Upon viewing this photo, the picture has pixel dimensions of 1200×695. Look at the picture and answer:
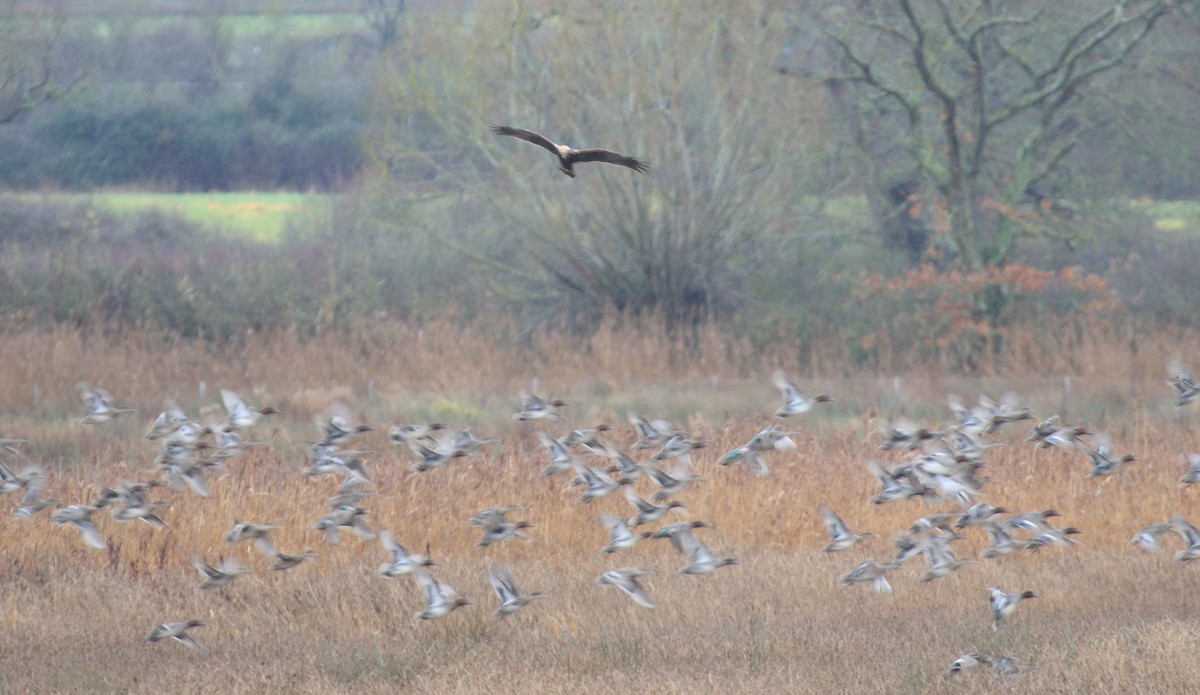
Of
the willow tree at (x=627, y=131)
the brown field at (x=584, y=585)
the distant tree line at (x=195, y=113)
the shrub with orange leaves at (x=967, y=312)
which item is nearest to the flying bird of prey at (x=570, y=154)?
the brown field at (x=584, y=585)

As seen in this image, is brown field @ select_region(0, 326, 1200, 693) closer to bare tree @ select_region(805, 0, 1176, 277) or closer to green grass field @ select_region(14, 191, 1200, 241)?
bare tree @ select_region(805, 0, 1176, 277)

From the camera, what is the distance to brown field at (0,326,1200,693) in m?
6.80

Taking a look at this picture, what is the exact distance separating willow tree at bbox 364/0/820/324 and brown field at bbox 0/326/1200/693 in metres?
6.42

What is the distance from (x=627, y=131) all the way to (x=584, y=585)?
13822 mm

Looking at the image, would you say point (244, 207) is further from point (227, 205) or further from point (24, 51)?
point (24, 51)

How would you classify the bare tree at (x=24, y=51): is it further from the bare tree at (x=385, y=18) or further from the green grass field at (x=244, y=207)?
the bare tree at (x=385, y=18)

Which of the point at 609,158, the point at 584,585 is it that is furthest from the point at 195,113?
the point at 609,158

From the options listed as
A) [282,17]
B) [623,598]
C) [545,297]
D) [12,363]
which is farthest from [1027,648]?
[282,17]

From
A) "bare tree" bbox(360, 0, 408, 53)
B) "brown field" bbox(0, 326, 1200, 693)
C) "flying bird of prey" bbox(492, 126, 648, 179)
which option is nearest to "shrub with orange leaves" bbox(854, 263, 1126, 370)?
"brown field" bbox(0, 326, 1200, 693)

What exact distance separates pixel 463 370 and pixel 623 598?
36.4 ft

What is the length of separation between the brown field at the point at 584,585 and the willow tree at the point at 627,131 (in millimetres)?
6416

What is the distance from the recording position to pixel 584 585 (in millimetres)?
8656

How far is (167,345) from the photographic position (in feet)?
72.0

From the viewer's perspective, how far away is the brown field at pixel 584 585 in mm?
6797
